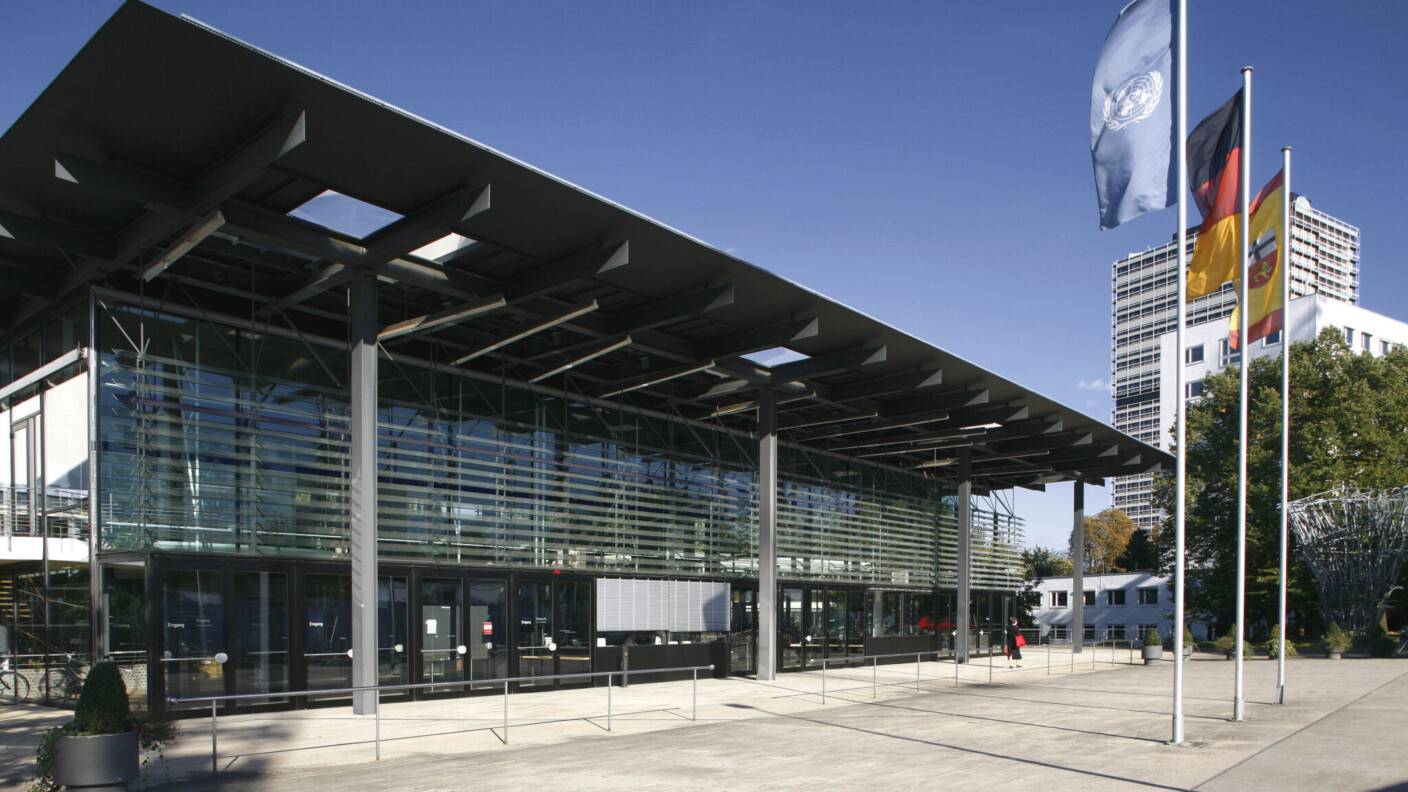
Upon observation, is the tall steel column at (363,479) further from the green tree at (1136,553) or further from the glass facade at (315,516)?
the green tree at (1136,553)

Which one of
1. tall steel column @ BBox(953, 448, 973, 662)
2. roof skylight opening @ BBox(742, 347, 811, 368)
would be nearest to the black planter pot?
roof skylight opening @ BBox(742, 347, 811, 368)

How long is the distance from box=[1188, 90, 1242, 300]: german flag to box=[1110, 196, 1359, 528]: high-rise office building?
16764 centimetres

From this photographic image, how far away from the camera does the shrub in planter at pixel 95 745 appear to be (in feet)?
27.1

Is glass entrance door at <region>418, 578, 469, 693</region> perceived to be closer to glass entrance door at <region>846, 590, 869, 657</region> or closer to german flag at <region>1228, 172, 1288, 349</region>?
glass entrance door at <region>846, 590, 869, 657</region>

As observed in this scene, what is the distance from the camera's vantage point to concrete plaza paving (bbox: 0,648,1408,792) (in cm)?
1028

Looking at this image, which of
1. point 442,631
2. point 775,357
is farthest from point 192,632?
point 775,357

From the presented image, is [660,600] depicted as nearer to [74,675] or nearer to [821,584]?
[821,584]

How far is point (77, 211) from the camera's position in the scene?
13.2 metres

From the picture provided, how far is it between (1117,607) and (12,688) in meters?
63.4

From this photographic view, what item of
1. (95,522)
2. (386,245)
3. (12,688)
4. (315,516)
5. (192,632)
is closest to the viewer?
(386,245)

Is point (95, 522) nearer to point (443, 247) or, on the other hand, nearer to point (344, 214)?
point (344, 214)

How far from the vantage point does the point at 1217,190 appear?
14.2m

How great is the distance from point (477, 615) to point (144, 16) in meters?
12.0

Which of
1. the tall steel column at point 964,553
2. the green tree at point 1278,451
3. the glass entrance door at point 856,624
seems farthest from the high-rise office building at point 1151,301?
the glass entrance door at point 856,624
